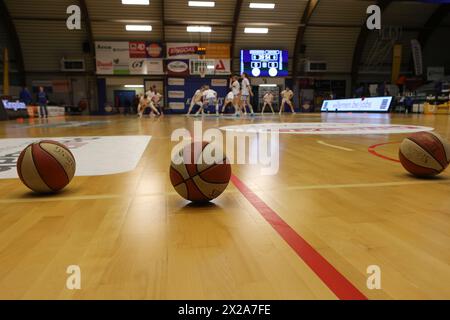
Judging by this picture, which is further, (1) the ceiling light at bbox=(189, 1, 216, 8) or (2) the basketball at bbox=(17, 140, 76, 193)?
(1) the ceiling light at bbox=(189, 1, 216, 8)

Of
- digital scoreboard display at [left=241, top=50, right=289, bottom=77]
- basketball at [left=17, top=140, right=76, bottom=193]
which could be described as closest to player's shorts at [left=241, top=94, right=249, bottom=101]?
digital scoreboard display at [left=241, top=50, right=289, bottom=77]

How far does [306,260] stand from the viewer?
1.67 meters

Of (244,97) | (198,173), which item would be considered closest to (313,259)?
(198,173)

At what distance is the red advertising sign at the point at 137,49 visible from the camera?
27.5 m

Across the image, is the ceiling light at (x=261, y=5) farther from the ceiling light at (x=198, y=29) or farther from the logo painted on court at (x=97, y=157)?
the logo painted on court at (x=97, y=157)

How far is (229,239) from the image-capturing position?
195 cm

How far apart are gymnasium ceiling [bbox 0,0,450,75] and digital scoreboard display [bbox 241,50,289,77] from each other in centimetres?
64

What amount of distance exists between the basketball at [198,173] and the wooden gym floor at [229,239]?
0.12 m

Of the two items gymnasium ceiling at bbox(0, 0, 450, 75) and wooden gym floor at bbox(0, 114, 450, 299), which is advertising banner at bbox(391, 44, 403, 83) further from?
wooden gym floor at bbox(0, 114, 450, 299)

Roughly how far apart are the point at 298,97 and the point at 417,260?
30.5 metres

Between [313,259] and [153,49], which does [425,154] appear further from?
[153,49]

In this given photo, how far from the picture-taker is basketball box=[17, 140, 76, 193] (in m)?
2.83
